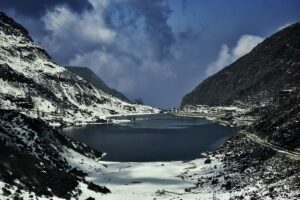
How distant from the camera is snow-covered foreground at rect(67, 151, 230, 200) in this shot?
275 feet

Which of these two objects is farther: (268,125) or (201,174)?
(268,125)

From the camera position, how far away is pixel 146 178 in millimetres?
107562

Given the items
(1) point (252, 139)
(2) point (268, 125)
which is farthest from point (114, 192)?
(2) point (268, 125)

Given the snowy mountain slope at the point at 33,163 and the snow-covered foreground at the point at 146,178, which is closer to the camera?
the snowy mountain slope at the point at 33,163

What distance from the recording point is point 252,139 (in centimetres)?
12681

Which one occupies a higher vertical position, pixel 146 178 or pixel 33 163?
pixel 146 178

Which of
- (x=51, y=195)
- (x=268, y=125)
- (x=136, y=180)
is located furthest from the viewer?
(x=268, y=125)

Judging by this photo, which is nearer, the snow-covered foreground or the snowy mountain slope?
the snowy mountain slope

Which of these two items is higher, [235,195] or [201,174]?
[201,174]

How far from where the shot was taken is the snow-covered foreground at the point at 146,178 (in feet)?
275

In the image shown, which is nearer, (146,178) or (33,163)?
(33,163)

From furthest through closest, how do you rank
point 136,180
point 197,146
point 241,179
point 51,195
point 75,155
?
point 197,146 < point 75,155 < point 136,180 < point 241,179 < point 51,195

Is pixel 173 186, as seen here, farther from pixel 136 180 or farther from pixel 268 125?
pixel 268 125

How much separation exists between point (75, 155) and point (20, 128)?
19167 mm
